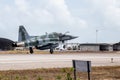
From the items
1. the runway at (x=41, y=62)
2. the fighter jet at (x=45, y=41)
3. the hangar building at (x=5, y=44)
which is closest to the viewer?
the runway at (x=41, y=62)

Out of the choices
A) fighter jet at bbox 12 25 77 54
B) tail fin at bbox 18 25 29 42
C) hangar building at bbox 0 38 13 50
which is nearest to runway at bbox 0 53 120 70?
fighter jet at bbox 12 25 77 54

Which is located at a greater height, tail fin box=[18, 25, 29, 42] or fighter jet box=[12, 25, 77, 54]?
tail fin box=[18, 25, 29, 42]

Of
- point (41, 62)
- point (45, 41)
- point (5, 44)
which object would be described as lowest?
point (41, 62)

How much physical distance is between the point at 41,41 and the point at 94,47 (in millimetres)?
82807

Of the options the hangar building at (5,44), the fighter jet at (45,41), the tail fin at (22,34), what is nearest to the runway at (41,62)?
the fighter jet at (45,41)

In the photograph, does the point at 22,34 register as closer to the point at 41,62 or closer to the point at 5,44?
the point at 5,44

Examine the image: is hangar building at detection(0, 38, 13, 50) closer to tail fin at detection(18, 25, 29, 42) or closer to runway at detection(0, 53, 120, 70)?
tail fin at detection(18, 25, 29, 42)

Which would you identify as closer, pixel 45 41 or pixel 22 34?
pixel 45 41

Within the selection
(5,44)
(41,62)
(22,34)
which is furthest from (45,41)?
(5,44)

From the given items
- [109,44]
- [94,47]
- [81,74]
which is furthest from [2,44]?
[81,74]

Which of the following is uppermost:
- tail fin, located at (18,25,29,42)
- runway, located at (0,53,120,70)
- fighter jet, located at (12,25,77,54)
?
tail fin, located at (18,25,29,42)

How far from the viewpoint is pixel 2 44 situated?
474ft

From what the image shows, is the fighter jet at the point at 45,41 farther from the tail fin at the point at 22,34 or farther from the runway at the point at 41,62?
the runway at the point at 41,62

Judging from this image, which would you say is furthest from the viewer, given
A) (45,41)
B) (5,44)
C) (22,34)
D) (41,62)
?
(5,44)
